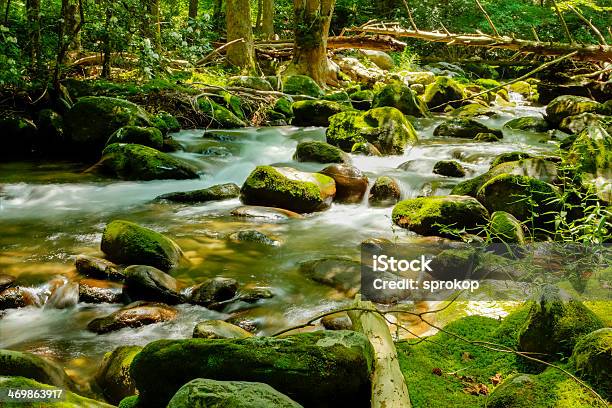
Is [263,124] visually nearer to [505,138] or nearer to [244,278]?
[505,138]

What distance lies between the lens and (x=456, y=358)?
291 cm

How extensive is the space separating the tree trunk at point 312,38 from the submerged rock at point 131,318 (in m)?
11.5

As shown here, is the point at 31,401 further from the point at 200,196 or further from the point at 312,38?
the point at 312,38

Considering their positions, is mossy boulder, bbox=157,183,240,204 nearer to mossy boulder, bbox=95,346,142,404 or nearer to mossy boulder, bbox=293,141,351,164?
mossy boulder, bbox=293,141,351,164

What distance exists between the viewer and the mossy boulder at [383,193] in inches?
315

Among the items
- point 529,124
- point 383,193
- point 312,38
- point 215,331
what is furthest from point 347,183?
point 312,38

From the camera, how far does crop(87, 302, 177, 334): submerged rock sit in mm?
4109

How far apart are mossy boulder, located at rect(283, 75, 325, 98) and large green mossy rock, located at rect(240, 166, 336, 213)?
6961mm

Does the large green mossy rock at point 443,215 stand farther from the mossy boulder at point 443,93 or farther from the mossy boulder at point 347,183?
the mossy boulder at point 443,93

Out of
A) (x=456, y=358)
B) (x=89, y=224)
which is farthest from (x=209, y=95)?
(x=456, y=358)

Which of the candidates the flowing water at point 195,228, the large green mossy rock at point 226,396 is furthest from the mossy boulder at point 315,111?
the large green mossy rock at point 226,396

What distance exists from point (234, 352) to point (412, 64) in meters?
20.5

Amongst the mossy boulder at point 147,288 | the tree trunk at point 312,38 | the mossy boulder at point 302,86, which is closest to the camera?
the mossy boulder at point 147,288

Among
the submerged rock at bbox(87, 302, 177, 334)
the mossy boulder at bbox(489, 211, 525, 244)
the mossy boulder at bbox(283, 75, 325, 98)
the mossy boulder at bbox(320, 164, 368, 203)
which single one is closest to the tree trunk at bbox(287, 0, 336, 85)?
the mossy boulder at bbox(283, 75, 325, 98)
